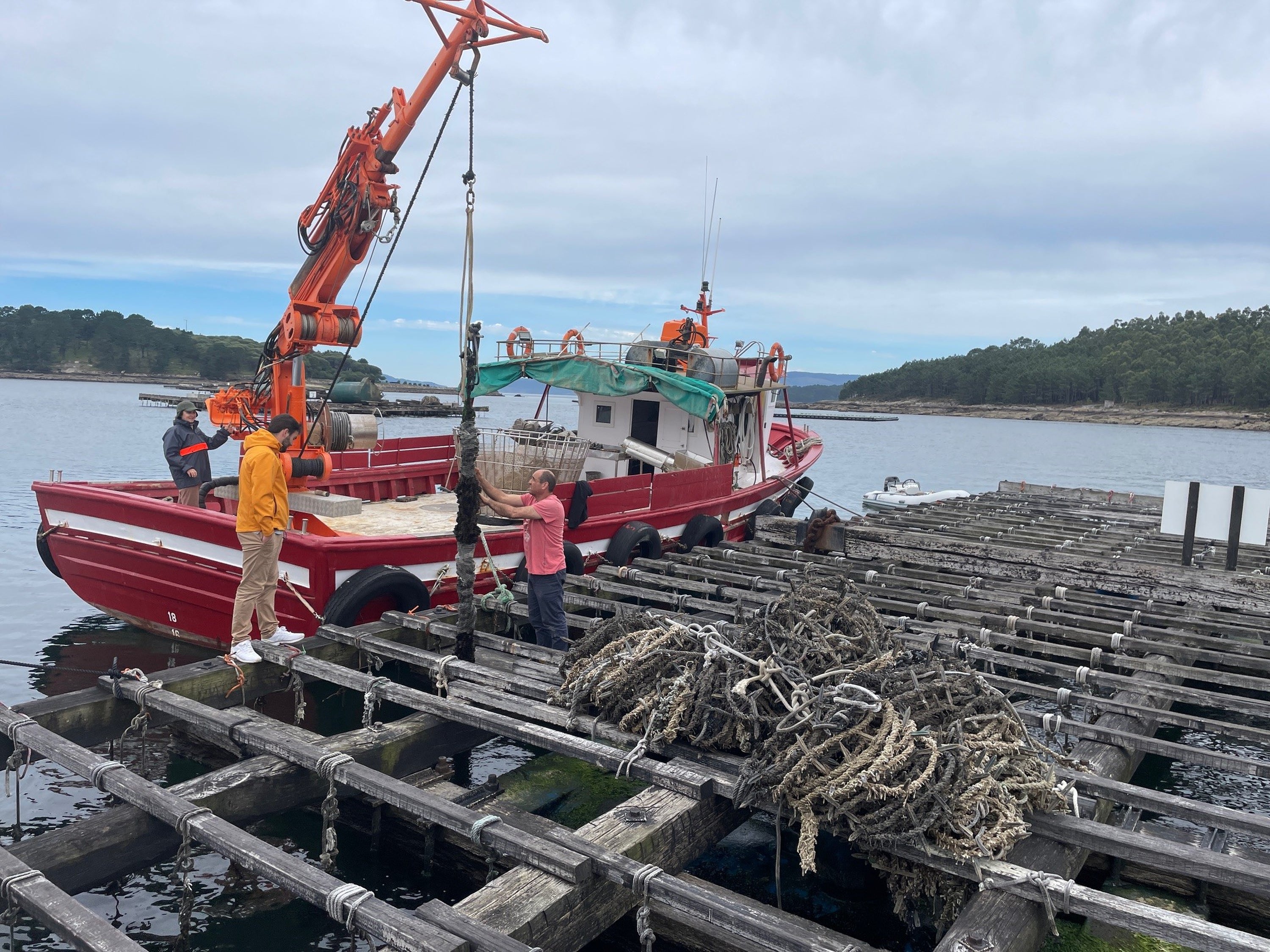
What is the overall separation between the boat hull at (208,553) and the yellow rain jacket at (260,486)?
1.04 m

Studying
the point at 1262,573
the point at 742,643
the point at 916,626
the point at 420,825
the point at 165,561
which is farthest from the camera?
the point at 1262,573

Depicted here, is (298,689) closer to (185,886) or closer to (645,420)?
(185,886)

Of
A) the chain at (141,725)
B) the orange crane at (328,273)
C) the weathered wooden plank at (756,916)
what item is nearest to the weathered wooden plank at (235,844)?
the chain at (141,725)

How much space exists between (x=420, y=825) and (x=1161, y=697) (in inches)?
215

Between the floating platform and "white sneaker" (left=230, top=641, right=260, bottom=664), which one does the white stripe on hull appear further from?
"white sneaker" (left=230, top=641, right=260, bottom=664)

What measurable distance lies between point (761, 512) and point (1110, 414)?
4176 inches

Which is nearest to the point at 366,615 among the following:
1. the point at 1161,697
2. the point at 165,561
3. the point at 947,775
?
the point at 165,561

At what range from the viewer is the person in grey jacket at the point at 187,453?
10.1 m

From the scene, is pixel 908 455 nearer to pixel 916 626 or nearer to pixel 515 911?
pixel 916 626

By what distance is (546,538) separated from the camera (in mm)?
7164

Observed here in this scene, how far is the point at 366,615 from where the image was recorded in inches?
327

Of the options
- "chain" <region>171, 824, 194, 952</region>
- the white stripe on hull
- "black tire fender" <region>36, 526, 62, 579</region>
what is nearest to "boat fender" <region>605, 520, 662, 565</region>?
the white stripe on hull

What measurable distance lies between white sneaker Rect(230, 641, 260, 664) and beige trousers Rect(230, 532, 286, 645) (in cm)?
26

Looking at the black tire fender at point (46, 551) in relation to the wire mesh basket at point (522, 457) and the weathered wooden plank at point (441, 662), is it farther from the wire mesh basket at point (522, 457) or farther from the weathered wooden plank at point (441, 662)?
the wire mesh basket at point (522, 457)
